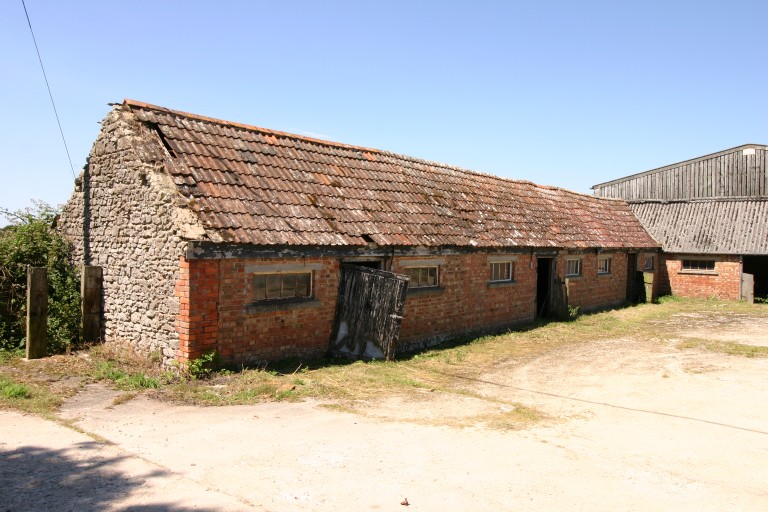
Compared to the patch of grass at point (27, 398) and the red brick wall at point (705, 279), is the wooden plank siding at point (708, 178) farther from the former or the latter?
the patch of grass at point (27, 398)

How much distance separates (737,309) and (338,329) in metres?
18.5

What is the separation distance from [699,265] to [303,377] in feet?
74.2

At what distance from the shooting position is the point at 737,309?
2247cm

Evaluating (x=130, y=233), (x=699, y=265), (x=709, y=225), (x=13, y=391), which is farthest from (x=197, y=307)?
(x=709, y=225)

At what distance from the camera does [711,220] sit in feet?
87.1

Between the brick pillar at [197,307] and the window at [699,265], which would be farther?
the window at [699,265]

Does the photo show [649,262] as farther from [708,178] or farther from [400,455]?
[400,455]

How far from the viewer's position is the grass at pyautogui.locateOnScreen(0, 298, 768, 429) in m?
8.35

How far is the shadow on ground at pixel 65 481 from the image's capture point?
4.93 metres

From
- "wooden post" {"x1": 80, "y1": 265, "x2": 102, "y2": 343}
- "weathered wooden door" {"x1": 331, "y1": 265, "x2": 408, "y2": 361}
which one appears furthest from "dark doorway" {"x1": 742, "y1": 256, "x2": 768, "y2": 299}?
"wooden post" {"x1": 80, "y1": 265, "x2": 102, "y2": 343}

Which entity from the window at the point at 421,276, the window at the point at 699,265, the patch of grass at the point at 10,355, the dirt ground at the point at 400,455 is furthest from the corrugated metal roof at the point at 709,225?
the patch of grass at the point at 10,355

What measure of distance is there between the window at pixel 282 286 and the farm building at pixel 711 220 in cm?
2111

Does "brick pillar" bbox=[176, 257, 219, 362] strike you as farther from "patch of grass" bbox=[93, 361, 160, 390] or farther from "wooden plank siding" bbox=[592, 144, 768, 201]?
"wooden plank siding" bbox=[592, 144, 768, 201]

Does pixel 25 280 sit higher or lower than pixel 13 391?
higher
